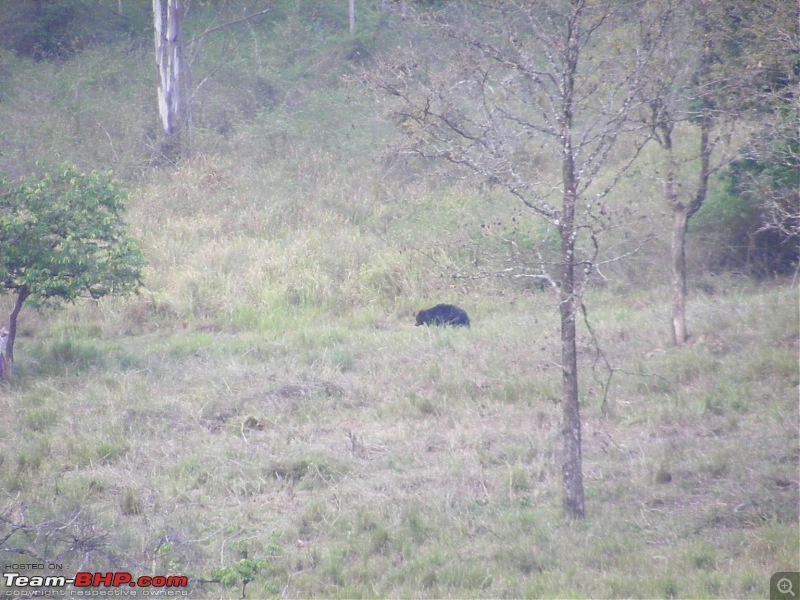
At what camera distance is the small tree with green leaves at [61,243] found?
421 inches

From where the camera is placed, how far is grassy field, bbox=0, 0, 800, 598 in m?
5.46

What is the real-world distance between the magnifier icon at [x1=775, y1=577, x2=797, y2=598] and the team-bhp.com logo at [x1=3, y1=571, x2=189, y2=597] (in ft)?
11.4

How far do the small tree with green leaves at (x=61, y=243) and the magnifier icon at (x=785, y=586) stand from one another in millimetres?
9121

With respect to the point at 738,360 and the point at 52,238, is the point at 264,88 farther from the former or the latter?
the point at 738,360

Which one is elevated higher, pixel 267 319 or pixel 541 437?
pixel 267 319

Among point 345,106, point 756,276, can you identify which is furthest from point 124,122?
point 756,276

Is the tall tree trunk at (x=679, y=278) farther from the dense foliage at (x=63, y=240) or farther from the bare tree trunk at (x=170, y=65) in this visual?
the bare tree trunk at (x=170, y=65)

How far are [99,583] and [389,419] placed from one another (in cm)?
431

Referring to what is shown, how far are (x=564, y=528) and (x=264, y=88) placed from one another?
22.1 m

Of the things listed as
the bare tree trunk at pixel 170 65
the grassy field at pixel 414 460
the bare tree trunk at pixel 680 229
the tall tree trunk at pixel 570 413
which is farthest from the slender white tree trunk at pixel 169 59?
the tall tree trunk at pixel 570 413

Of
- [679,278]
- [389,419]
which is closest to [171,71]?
[679,278]

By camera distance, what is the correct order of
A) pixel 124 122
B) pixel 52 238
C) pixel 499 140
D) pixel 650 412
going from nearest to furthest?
pixel 499 140, pixel 650 412, pixel 52 238, pixel 124 122

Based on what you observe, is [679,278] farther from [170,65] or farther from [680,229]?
[170,65]

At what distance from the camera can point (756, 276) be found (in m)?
14.8
